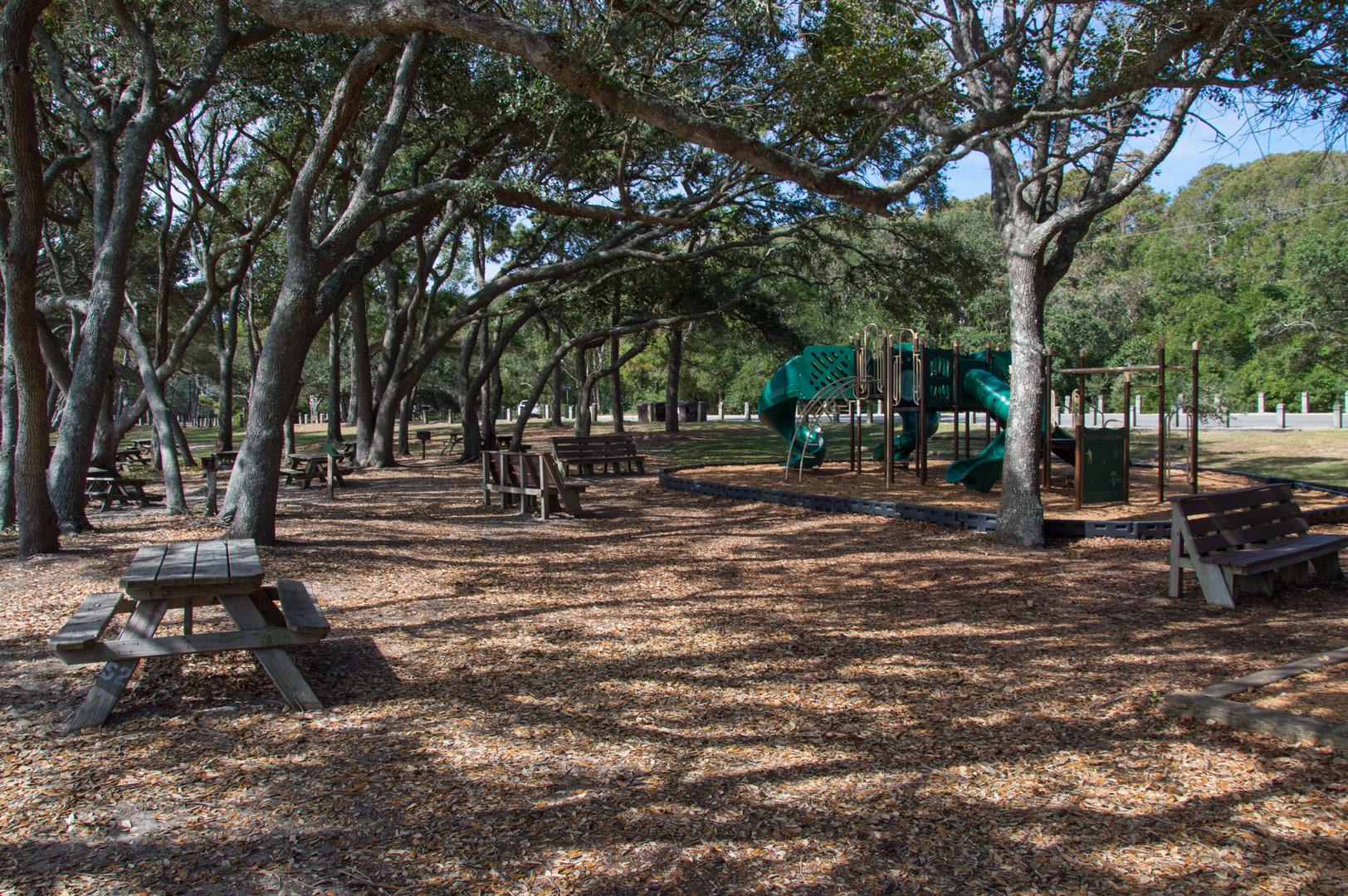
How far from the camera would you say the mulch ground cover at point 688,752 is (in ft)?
10.3

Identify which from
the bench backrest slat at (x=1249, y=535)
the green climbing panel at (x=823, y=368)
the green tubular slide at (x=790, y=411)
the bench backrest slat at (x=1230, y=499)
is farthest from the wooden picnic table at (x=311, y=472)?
the bench backrest slat at (x=1249, y=535)

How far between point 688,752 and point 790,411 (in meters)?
15.9

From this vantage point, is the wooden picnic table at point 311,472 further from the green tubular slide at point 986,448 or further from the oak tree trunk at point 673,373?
the oak tree trunk at point 673,373

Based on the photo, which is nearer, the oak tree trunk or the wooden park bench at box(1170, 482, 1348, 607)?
the wooden park bench at box(1170, 482, 1348, 607)

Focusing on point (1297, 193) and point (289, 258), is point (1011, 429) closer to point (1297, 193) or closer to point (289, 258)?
point (289, 258)

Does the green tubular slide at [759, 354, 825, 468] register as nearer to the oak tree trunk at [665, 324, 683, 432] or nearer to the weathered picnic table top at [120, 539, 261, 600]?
the oak tree trunk at [665, 324, 683, 432]

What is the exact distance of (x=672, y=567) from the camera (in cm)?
892

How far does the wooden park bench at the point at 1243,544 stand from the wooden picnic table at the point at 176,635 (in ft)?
20.0

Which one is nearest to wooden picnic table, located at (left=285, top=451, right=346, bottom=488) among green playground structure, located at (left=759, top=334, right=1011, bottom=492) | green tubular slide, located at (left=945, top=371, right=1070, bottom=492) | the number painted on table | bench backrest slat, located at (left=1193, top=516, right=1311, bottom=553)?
green playground structure, located at (left=759, top=334, right=1011, bottom=492)

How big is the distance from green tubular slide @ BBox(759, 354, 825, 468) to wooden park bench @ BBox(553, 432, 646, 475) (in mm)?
3006

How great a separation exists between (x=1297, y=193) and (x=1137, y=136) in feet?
182

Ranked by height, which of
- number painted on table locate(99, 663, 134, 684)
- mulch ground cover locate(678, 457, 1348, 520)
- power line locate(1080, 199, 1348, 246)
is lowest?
number painted on table locate(99, 663, 134, 684)

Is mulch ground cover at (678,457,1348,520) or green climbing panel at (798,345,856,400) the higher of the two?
green climbing panel at (798,345,856,400)

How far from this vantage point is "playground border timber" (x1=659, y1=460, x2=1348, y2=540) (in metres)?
9.93
